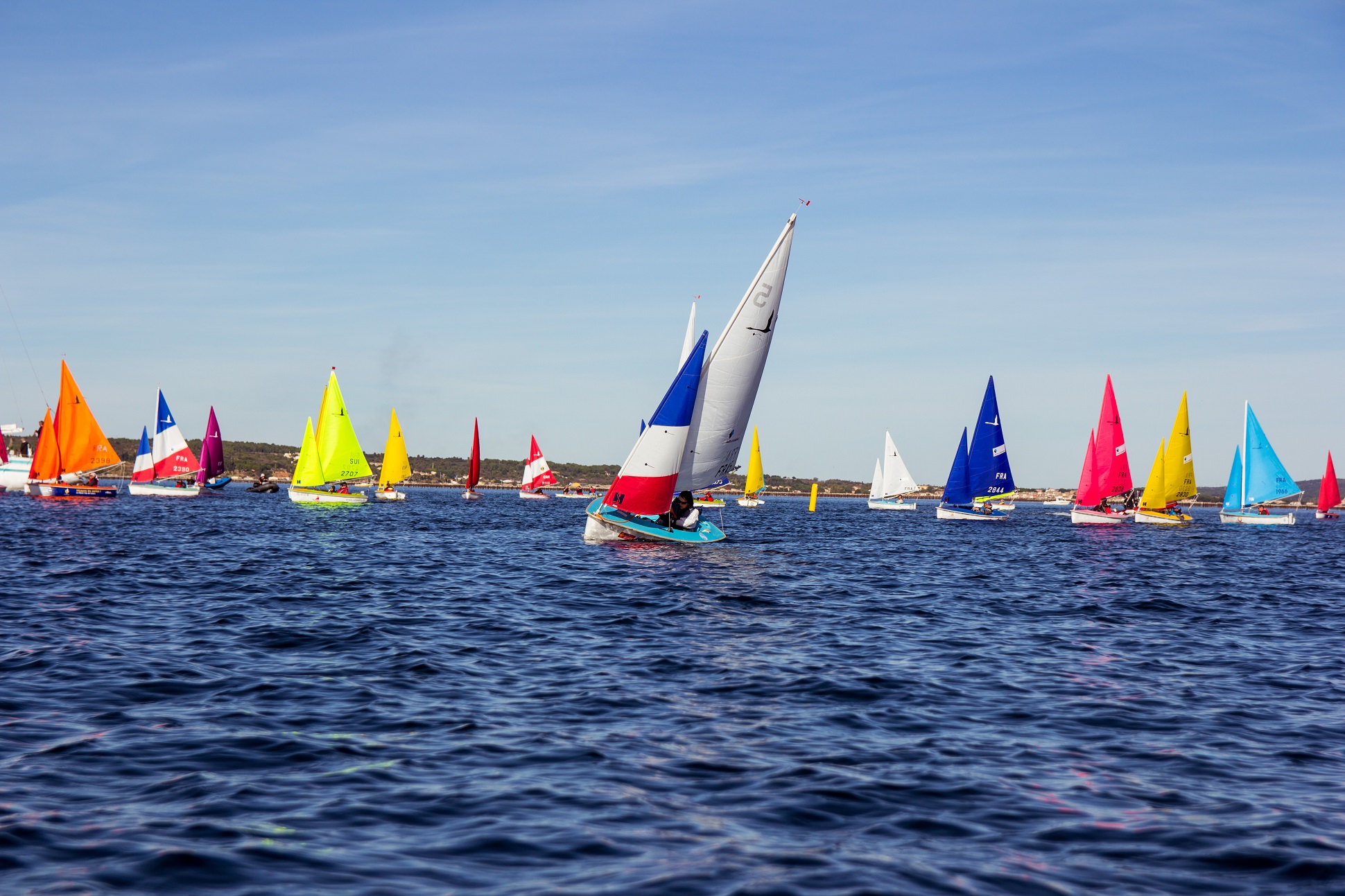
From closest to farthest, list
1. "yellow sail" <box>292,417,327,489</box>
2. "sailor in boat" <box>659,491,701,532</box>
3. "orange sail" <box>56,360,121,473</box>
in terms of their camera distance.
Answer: "sailor in boat" <box>659,491,701,532</box> → "orange sail" <box>56,360,121,473</box> → "yellow sail" <box>292,417,327,489</box>

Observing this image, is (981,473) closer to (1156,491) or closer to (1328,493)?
(1156,491)

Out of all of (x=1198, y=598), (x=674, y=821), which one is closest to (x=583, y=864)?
(x=674, y=821)

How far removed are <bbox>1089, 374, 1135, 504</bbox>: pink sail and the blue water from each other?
158 ft

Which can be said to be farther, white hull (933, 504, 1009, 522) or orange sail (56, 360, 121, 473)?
white hull (933, 504, 1009, 522)

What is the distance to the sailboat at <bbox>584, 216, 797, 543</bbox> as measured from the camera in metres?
34.8

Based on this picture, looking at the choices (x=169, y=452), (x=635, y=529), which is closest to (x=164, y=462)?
(x=169, y=452)

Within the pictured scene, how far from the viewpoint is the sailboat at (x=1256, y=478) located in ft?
264

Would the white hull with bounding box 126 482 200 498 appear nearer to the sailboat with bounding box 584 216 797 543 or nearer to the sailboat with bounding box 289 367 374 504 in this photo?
the sailboat with bounding box 289 367 374 504

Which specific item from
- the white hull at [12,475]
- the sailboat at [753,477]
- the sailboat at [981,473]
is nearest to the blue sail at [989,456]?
the sailboat at [981,473]

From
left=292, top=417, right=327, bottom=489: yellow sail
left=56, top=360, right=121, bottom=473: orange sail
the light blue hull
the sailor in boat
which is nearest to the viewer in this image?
the light blue hull

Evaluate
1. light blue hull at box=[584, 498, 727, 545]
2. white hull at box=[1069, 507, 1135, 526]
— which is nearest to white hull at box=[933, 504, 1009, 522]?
white hull at box=[1069, 507, 1135, 526]

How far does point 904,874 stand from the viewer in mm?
6961

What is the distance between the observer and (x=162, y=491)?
281 feet

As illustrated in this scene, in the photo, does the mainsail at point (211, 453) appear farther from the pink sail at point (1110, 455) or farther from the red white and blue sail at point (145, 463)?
the pink sail at point (1110, 455)
